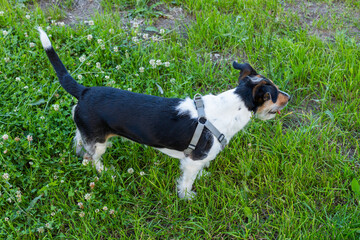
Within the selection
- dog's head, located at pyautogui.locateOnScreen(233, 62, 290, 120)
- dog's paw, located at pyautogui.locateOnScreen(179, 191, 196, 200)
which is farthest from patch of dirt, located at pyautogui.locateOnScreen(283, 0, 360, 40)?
dog's paw, located at pyautogui.locateOnScreen(179, 191, 196, 200)

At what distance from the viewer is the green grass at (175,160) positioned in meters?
3.29

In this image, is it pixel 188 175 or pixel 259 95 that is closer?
pixel 259 95

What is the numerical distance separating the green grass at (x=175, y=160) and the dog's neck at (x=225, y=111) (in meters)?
0.65

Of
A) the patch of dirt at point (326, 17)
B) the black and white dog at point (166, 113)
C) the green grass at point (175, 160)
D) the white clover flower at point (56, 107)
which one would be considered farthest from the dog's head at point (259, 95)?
the patch of dirt at point (326, 17)

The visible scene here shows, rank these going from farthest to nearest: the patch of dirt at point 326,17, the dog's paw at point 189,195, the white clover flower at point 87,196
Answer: the patch of dirt at point 326,17
the dog's paw at point 189,195
the white clover flower at point 87,196

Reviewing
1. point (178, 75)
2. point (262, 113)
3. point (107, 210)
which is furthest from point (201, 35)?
point (107, 210)

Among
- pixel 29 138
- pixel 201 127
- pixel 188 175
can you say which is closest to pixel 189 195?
pixel 188 175

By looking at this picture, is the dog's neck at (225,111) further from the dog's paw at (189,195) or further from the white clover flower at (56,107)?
the white clover flower at (56,107)

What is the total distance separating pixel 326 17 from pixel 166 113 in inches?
137

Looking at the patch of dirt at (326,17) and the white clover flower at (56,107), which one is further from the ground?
the white clover flower at (56,107)

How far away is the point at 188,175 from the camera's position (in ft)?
11.2

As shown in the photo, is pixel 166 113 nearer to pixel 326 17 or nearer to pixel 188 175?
pixel 188 175

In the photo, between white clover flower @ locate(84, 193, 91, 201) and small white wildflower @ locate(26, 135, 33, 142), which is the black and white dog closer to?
white clover flower @ locate(84, 193, 91, 201)

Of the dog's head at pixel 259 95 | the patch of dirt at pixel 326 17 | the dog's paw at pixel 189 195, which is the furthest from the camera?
the patch of dirt at pixel 326 17
